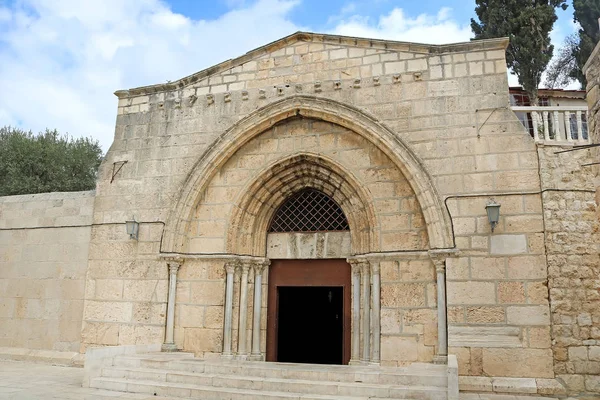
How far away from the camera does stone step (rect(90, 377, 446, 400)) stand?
5.96m

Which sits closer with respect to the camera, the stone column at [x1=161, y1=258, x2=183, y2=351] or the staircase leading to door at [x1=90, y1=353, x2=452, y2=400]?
the staircase leading to door at [x1=90, y1=353, x2=452, y2=400]

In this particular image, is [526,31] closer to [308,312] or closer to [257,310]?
[308,312]

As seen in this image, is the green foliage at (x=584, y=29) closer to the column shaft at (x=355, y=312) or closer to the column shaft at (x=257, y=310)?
the column shaft at (x=355, y=312)

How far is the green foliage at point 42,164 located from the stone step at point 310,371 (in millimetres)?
13547

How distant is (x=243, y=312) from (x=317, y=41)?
4.71 meters

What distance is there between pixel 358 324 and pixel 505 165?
3.22 m

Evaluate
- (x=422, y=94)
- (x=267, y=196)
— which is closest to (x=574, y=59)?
(x=422, y=94)

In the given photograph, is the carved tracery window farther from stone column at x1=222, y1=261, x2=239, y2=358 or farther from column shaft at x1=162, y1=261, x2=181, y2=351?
column shaft at x1=162, y1=261, x2=181, y2=351

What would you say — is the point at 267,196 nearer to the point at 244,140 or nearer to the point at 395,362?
the point at 244,140

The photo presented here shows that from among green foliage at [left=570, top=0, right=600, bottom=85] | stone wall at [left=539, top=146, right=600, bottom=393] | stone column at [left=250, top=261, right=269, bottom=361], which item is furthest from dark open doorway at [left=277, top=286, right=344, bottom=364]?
green foliage at [left=570, top=0, right=600, bottom=85]

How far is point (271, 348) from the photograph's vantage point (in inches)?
339

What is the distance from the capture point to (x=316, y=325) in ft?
36.0

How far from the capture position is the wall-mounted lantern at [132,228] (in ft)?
28.5

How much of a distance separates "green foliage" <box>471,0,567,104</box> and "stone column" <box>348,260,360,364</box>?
11420mm
